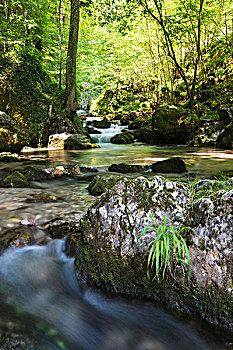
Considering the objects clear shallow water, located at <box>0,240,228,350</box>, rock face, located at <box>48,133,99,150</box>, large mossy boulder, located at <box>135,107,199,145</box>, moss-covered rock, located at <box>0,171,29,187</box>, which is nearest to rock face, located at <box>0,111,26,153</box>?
rock face, located at <box>48,133,99,150</box>

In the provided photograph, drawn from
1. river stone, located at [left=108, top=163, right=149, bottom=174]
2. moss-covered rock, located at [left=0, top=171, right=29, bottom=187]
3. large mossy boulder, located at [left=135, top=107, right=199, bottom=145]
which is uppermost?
large mossy boulder, located at [left=135, top=107, right=199, bottom=145]

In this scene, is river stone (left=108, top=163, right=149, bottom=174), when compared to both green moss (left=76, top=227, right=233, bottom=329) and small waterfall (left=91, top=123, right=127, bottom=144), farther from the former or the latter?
small waterfall (left=91, top=123, right=127, bottom=144)

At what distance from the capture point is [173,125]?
13289 mm

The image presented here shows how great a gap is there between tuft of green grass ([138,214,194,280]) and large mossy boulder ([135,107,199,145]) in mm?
12232

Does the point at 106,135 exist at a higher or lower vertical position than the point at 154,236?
higher

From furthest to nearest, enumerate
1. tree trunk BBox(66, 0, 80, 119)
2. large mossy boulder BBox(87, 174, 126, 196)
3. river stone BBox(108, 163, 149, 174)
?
tree trunk BBox(66, 0, 80, 119), river stone BBox(108, 163, 149, 174), large mossy boulder BBox(87, 174, 126, 196)

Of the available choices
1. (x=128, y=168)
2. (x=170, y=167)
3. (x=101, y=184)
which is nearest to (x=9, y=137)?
(x=128, y=168)

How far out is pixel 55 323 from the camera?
5.52ft

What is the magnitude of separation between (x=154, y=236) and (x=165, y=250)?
13 cm

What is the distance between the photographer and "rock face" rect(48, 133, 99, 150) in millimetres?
12055

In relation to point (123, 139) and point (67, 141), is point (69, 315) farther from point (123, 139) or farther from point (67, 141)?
point (123, 139)

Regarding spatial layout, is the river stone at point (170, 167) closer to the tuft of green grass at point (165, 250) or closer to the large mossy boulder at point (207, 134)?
Result: the tuft of green grass at point (165, 250)

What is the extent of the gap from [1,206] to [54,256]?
1.61 meters

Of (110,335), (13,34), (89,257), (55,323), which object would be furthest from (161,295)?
(13,34)
